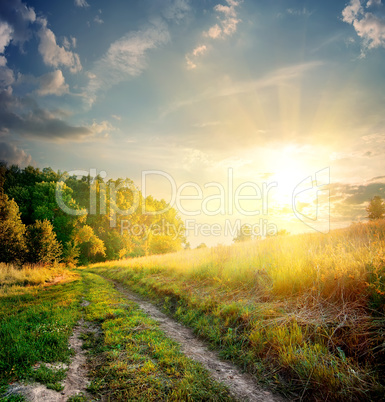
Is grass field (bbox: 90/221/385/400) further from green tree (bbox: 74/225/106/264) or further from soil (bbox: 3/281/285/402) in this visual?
green tree (bbox: 74/225/106/264)

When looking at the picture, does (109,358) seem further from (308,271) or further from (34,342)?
(308,271)

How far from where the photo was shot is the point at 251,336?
4.32 metres

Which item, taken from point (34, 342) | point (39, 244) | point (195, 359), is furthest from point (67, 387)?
point (39, 244)

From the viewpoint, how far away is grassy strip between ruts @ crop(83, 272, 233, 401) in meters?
3.06

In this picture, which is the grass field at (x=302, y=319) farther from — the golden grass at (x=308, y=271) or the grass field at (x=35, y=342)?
the grass field at (x=35, y=342)

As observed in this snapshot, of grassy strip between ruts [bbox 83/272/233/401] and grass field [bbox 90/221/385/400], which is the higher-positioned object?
grass field [bbox 90/221/385/400]

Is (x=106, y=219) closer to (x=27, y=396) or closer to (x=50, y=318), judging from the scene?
(x=50, y=318)

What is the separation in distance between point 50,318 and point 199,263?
584cm

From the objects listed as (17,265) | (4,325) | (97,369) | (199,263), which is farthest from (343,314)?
(17,265)

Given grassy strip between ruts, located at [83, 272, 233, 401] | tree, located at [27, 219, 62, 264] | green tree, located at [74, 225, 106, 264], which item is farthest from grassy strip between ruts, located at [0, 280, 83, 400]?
green tree, located at [74, 225, 106, 264]

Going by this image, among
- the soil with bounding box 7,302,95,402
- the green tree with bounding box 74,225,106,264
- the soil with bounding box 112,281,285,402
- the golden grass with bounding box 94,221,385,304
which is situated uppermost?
the golden grass with bounding box 94,221,385,304

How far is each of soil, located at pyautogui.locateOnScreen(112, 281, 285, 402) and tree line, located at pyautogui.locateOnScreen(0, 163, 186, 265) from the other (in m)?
18.7

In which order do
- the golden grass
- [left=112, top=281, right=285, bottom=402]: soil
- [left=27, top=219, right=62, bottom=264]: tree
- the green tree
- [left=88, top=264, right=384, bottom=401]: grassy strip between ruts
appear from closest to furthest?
[left=88, top=264, right=384, bottom=401]: grassy strip between ruts, [left=112, top=281, right=285, bottom=402]: soil, the golden grass, [left=27, top=219, right=62, bottom=264]: tree, the green tree

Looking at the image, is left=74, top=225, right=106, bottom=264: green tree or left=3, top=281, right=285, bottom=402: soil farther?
left=74, top=225, right=106, bottom=264: green tree
